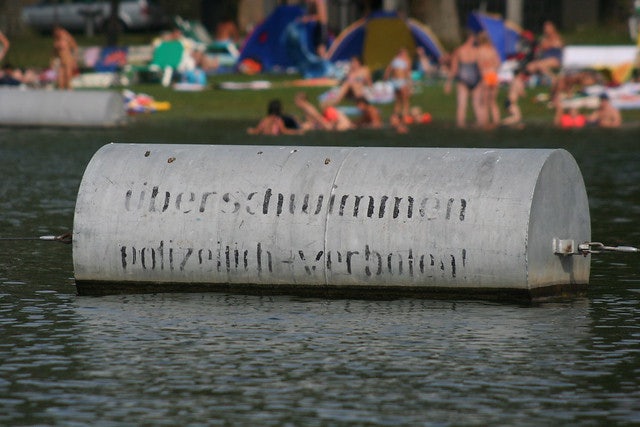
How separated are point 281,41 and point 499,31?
615 centimetres

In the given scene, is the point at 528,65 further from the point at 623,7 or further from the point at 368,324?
the point at 368,324

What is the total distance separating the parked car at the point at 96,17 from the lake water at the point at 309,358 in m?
59.4

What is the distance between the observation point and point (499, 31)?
52625 millimetres

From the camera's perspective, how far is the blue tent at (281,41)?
169 feet

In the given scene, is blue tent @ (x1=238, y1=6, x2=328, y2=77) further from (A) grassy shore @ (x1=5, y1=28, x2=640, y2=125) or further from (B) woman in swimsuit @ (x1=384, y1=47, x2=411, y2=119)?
(B) woman in swimsuit @ (x1=384, y1=47, x2=411, y2=119)

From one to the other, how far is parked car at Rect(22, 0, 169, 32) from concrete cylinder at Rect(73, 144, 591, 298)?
60740 mm

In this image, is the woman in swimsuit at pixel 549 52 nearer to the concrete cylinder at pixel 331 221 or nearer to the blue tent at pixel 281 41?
the blue tent at pixel 281 41

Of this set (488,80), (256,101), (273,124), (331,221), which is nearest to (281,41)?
(256,101)

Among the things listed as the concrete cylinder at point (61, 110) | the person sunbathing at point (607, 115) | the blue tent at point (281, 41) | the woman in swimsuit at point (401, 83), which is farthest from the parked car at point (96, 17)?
the person sunbathing at point (607, 115)

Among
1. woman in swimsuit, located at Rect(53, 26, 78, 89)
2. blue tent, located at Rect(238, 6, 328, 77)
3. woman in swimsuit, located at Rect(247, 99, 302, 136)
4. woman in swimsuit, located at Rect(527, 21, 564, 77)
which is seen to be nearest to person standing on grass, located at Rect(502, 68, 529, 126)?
woman in swimsuit, located at Rect(247, 99, 302, 136)

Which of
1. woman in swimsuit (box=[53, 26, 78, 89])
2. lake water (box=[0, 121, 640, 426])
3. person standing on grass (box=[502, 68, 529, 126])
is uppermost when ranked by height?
woman in swimsuit (box=[53, 26, 78, 89])

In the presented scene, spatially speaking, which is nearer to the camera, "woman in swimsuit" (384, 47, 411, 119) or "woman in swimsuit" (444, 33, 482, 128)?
"woman in swimsuit" (444, 33, 482, 128)

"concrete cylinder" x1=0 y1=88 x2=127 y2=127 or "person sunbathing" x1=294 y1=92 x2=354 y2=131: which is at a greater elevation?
"concrete cylinder" x1=0 y1=88 x2=127 y2=127

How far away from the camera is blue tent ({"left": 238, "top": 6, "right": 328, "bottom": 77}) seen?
5138cm
